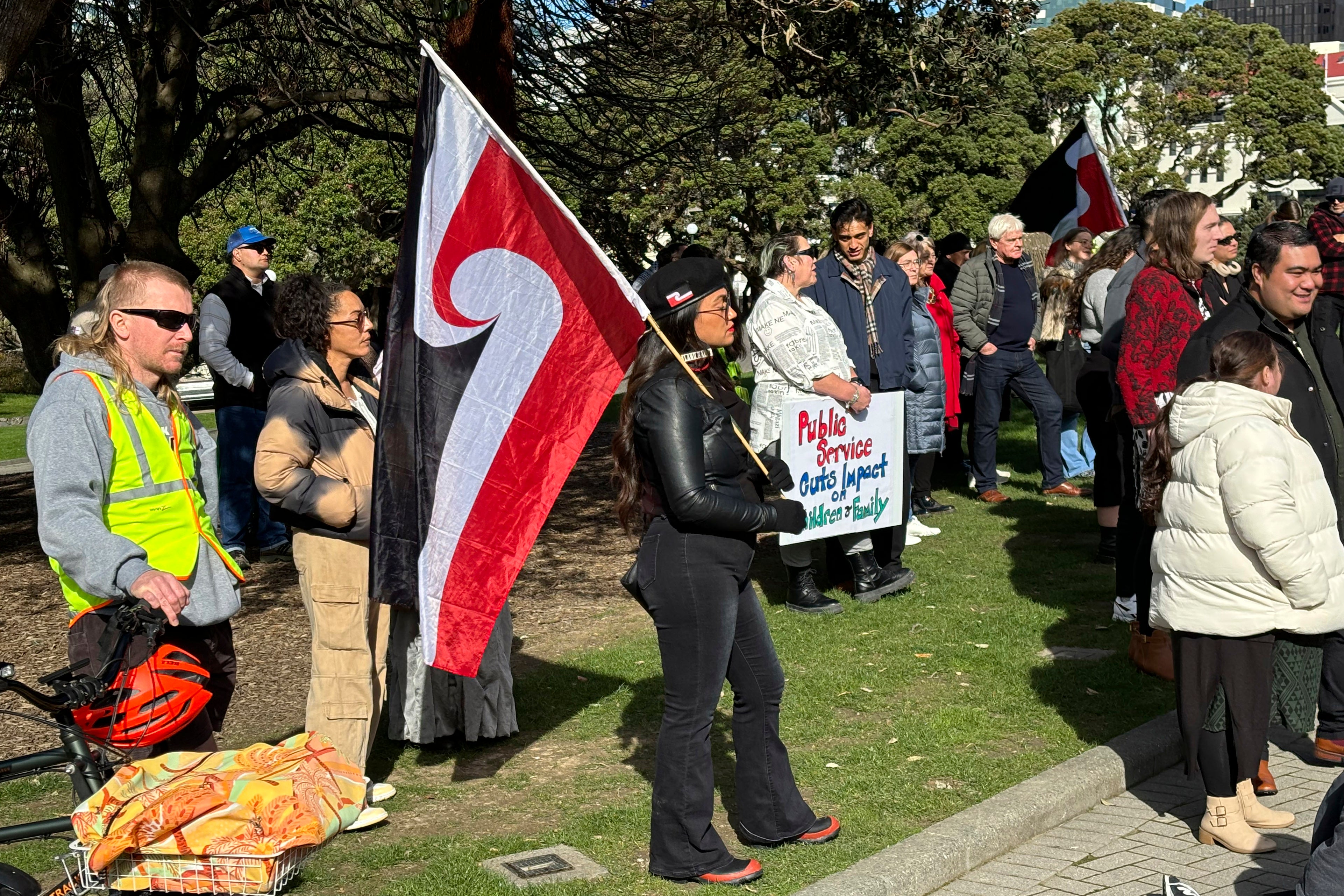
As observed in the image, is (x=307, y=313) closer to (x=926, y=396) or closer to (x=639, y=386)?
(x=639, y=386)

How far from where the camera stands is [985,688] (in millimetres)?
6809

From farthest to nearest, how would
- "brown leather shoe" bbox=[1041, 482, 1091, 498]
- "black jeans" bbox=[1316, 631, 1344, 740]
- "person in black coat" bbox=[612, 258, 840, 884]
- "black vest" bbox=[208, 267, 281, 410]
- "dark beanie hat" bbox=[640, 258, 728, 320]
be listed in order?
"brown leather shoe" bbox=[1041, 482, 1091, 498] < "black vest" bbox=[208, 267, 281, 410] < "black jeans" bbox=[1316, 631, 1344, 740] < "dark beanie hat" bbox=[640, 258, 728, 320] < "person in black coat" bbox=[612, 258, 840, 884]

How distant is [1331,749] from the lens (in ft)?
19.1

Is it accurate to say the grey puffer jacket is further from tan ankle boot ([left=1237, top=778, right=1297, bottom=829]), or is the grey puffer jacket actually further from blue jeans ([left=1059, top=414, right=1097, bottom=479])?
tan ankle boot ([left=1237, top=778, right=1297, bottom=829])

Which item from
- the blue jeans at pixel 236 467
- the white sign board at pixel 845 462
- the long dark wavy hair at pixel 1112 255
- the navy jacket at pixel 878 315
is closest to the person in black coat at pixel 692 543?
the white sign board at pixel 845 462

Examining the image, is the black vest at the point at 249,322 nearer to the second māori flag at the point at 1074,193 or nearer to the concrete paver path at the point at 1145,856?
the second māori flag at the point at 1074,193

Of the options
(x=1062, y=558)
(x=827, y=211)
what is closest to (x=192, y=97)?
(x=1062, y=558)

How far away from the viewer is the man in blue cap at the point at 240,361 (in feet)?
32.9

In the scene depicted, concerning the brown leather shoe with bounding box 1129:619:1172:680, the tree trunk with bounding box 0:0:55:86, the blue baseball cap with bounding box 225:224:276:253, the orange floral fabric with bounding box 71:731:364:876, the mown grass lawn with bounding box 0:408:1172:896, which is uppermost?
the tree trunk with bounding box 0:0:55:86

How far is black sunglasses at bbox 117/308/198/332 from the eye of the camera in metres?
4.31

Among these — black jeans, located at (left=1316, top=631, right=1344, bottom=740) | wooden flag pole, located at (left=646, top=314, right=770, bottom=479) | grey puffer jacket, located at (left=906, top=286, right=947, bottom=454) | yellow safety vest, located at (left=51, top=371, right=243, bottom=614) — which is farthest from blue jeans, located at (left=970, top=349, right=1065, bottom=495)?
yellow safety vest, located at (left=51, top=371, right=243, bottom=614)

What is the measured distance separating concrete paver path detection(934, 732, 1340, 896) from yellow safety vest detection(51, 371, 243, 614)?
269 cm

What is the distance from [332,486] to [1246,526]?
321 cm

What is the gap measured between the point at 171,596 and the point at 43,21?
12.0ft
